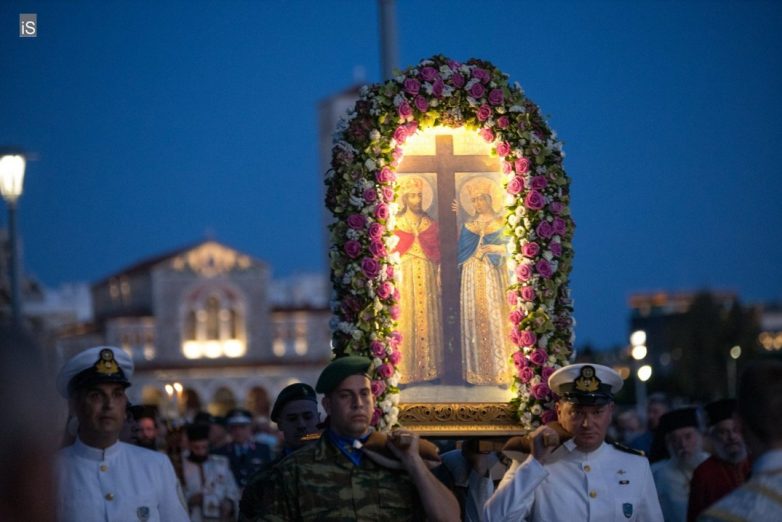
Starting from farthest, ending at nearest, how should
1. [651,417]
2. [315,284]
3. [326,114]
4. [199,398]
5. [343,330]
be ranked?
[315,284]
[326,114]
[199,398]
[651,417]
[343,330]

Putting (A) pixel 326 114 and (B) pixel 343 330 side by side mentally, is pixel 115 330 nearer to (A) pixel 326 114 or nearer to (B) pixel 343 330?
(A) pixel 326 114

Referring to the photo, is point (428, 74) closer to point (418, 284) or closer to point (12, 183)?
point (418, 284)

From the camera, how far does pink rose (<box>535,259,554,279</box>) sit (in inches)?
363

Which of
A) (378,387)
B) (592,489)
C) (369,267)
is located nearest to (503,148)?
(369,267)

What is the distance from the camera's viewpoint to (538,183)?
30.6ft

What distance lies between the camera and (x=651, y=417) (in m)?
16.2

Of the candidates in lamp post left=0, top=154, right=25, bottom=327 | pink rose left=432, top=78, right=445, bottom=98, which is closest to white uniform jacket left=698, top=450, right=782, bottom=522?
pink rose left=432, top=78, right=445, bottom=98

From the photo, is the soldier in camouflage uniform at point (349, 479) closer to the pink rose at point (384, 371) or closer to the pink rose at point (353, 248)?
the pink rose at point (384, 371)

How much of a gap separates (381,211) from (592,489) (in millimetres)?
2355

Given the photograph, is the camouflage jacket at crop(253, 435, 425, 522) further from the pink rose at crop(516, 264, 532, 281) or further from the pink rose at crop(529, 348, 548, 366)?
the pink rose at crop(516, 264, 532, 281)

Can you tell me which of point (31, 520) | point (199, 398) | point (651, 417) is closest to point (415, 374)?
point (31, 520)

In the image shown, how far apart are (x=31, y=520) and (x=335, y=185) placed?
20.5 ft

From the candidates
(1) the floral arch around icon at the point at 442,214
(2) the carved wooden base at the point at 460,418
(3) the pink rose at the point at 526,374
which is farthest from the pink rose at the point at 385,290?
(3) the pink rose at the point at 526,374

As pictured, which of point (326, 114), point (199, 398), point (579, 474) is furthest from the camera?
point (326, 114)
